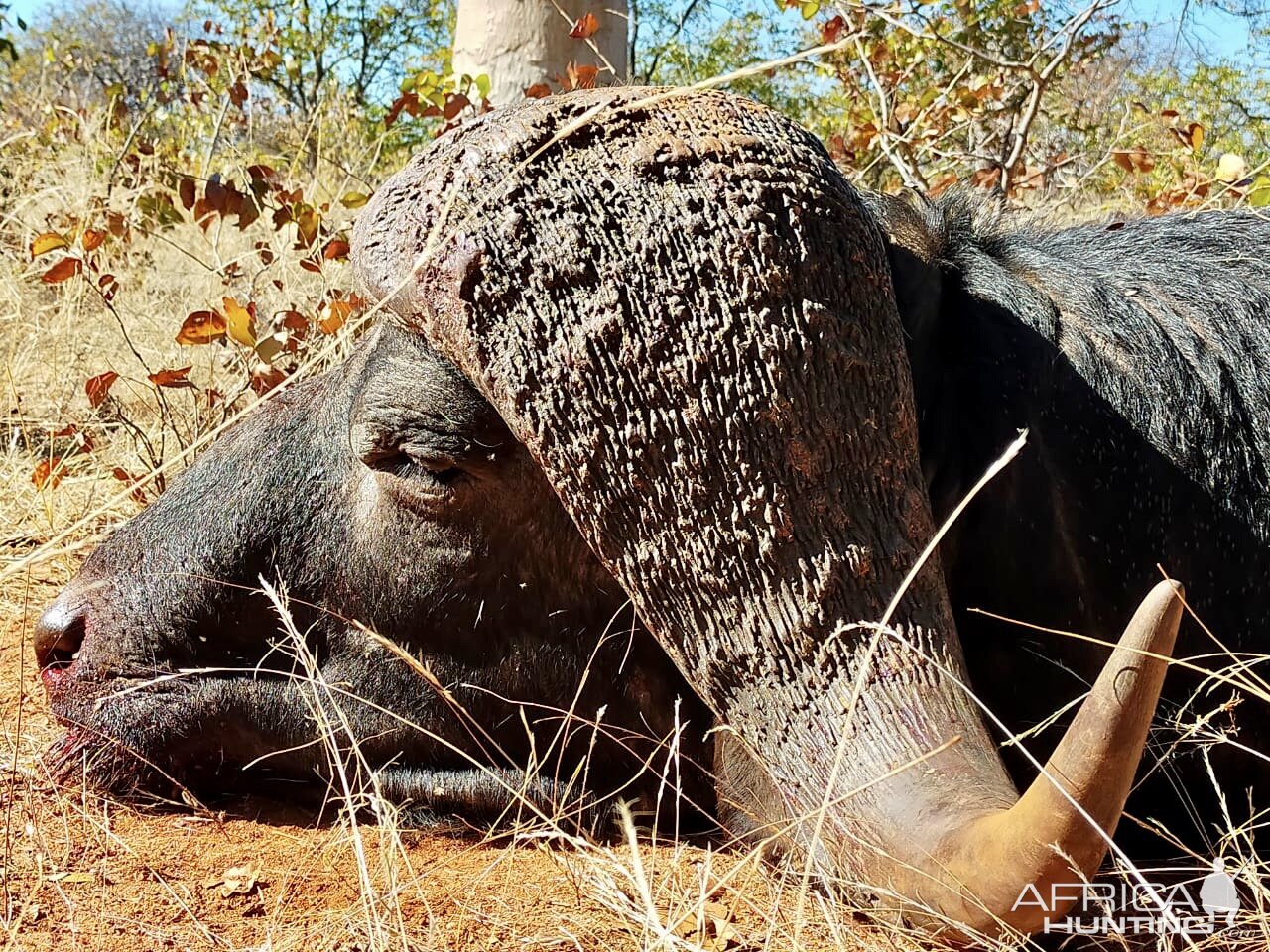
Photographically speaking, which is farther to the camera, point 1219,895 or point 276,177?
point 276,177

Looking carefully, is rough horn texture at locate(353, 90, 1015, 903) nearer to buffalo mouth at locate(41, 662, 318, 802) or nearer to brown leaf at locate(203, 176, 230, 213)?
buffalo mouth at locate(41, 662, 318, 802)

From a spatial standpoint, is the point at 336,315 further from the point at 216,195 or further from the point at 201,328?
the point at 216,195

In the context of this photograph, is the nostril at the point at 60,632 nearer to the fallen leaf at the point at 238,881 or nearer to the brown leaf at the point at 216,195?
the fallen leaf at the point at 238,881

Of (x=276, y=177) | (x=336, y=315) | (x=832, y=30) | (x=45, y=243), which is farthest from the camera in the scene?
(x=276, y=177)

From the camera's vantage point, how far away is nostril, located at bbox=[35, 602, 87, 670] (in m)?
2.90

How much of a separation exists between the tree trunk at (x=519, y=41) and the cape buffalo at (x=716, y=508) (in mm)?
4197

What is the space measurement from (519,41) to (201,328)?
294 cm

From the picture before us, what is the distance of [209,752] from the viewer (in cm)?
286

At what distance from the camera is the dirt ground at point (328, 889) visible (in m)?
2.28

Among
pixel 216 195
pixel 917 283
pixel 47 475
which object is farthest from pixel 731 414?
pixel 47 475

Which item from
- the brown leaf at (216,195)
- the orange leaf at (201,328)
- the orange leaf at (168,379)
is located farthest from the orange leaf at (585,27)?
the orange leaf at (168,379)

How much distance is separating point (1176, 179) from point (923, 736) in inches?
289

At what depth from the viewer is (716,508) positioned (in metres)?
2.02

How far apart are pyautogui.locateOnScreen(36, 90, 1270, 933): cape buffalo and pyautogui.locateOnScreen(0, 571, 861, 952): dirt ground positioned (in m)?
0.13
